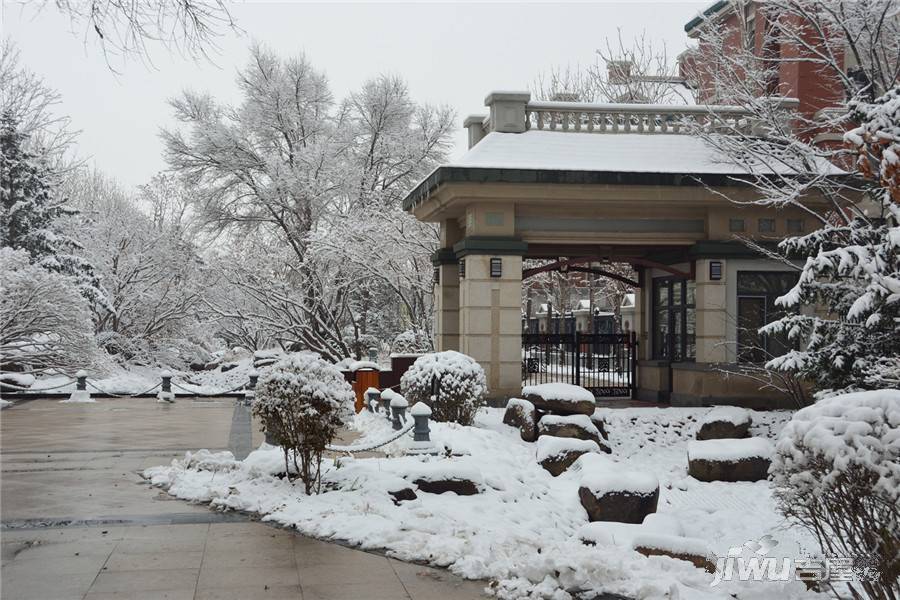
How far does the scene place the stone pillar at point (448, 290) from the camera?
18.6 meters

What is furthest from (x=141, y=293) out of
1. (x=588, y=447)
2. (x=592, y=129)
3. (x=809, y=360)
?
(x=809, y=360)

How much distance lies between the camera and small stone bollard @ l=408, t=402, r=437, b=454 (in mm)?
10852

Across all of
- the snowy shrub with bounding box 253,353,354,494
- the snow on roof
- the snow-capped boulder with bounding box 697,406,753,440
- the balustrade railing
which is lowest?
the snow-capped boulder with bounding box 697,406,753,440

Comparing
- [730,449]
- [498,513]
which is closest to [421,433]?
[498,513]

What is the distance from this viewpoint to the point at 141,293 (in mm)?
31797

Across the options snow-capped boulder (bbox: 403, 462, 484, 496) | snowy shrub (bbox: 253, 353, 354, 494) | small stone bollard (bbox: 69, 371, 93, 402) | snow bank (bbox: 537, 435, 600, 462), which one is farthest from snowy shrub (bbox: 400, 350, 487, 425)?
small stone bollard (bbox: 69, 371, 93, 402)

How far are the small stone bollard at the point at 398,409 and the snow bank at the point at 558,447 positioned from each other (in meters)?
2.18

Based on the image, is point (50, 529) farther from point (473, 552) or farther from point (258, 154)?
point (258, 154)

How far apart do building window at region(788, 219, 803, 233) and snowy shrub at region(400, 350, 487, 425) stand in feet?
23.8

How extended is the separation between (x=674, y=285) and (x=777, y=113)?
4361 millimetres

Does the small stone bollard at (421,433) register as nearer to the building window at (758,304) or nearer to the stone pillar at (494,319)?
the stone pillar at (494,319)

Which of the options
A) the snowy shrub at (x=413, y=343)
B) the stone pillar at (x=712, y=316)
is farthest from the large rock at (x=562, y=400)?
the snowy shrub at (x=413, y=343)

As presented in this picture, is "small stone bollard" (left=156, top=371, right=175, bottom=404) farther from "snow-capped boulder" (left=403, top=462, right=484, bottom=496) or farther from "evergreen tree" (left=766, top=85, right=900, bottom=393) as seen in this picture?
"evergreen tree" (left=766, top=85, right=900, bottom=393)

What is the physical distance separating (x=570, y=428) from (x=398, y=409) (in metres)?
3.40
